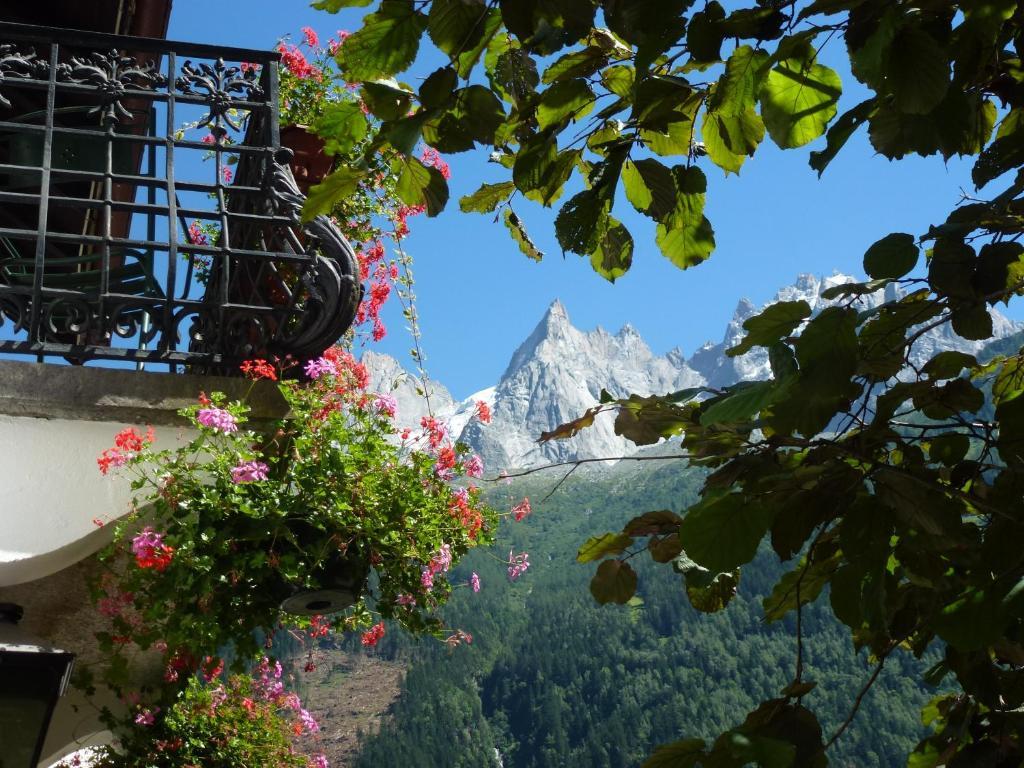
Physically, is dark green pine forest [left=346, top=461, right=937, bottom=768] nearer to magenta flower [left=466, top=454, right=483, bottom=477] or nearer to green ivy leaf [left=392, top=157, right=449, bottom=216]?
magenta flower [left=466, top=454, right=483, bottom=477]

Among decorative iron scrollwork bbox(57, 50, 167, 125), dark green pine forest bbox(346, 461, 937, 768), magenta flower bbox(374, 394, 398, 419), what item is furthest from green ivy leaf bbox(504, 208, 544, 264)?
dark green pine forest bbox(346, 461, 937, 768)

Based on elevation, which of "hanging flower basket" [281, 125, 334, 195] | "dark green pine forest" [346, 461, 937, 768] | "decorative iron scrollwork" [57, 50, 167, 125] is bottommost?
"dark green pine forest" [346, 461, 937, 768]

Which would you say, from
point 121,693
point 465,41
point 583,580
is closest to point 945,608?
point 465,41

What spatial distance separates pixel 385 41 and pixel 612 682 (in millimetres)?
114050

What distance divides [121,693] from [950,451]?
3426 mm

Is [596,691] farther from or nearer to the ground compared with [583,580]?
nearer to the ground

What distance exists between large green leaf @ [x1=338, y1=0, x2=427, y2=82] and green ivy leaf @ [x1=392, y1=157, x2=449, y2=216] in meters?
0.21

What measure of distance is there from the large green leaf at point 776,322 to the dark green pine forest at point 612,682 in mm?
90727

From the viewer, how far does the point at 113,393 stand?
117 inches

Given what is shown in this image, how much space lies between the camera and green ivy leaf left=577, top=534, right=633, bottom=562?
155cm

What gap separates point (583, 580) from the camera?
12800 centimetres

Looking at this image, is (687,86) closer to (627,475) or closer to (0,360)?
(0,360)

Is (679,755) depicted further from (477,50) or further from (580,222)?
(477,50)

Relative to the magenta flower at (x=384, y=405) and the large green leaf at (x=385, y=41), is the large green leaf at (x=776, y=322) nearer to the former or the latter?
the large green leaf at (x=385, y=41)
